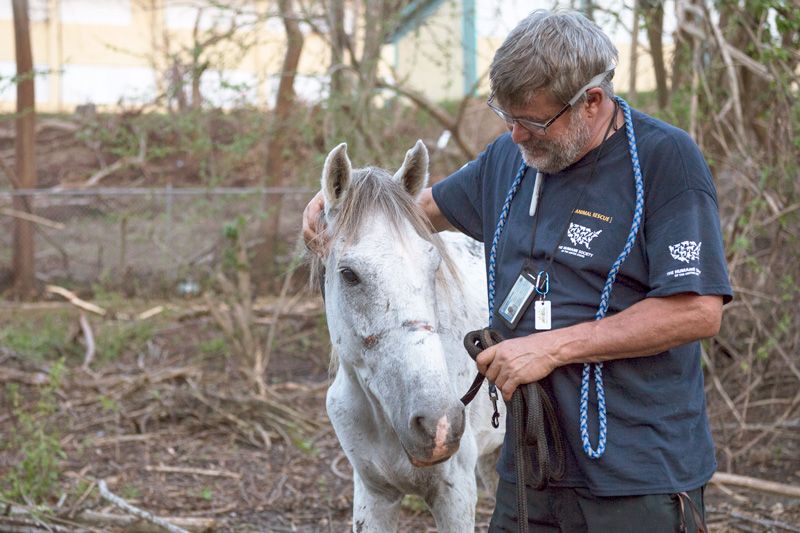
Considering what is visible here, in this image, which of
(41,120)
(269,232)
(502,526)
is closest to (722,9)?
(502,526)

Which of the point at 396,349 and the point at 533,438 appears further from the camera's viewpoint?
the point at 396,349

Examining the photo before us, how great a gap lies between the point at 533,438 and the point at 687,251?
24.3 inches

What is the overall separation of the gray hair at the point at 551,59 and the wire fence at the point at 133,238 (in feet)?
26.5

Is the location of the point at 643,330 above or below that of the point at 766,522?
above


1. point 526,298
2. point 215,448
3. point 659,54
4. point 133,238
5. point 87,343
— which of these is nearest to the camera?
point 526,298

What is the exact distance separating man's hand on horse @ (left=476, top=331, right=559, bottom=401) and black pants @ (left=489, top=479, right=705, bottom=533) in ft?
1.06

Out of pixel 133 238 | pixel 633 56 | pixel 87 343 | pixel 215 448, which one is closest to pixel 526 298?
pixel 215 448

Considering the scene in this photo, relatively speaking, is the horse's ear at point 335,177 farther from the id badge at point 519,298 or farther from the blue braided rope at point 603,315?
the blue braided rope at point 603,315

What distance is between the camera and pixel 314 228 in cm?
295

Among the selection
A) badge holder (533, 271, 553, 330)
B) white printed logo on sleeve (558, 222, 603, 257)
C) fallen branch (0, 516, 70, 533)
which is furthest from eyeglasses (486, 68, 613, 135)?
fallen branch (0, 516, 70, 533)

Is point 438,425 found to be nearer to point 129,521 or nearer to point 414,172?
point 414,172

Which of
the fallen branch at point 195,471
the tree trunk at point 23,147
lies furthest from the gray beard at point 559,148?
the tree trunk at point 23,147

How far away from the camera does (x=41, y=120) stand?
17422 millimetres

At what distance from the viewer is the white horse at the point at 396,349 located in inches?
91.2
